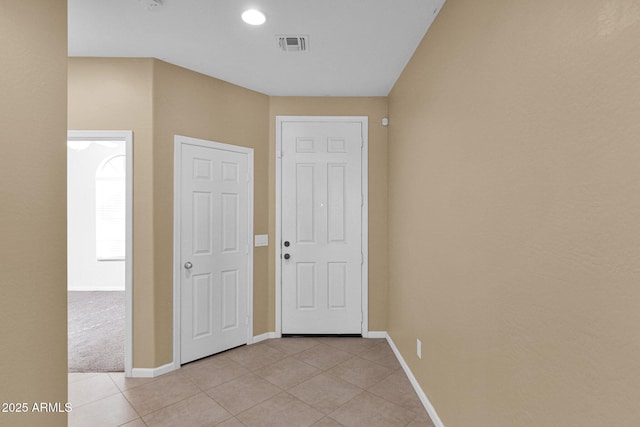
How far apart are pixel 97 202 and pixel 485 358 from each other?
6.15 metres

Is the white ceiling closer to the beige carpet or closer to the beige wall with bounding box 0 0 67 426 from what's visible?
the beige wall with bounding box 0 0 67 426

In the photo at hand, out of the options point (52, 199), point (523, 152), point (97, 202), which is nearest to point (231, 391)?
point (52, 199)

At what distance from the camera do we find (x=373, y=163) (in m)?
3.37

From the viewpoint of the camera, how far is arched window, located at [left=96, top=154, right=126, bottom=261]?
526cm

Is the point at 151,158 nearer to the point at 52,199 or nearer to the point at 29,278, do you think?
the point at 52,199

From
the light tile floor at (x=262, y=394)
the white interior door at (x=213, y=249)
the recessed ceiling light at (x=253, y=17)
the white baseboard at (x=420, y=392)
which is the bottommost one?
A: the light tile floor at (x=262, y=394)

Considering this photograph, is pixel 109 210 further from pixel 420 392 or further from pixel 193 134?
pixel 420 392

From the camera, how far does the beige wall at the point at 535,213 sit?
79cm

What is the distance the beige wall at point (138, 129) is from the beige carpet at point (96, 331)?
55 cm

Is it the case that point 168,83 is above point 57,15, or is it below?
above

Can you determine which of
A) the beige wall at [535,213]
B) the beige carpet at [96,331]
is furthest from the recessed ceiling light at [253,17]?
the beige carpet at [96,331]

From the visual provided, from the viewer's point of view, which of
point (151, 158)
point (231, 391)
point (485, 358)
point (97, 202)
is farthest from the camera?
point (97, 202)

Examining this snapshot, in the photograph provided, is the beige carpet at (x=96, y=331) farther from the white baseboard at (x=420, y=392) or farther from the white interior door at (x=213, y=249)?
the white baseboard at (x=420, y=392)

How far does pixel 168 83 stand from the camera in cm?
264
